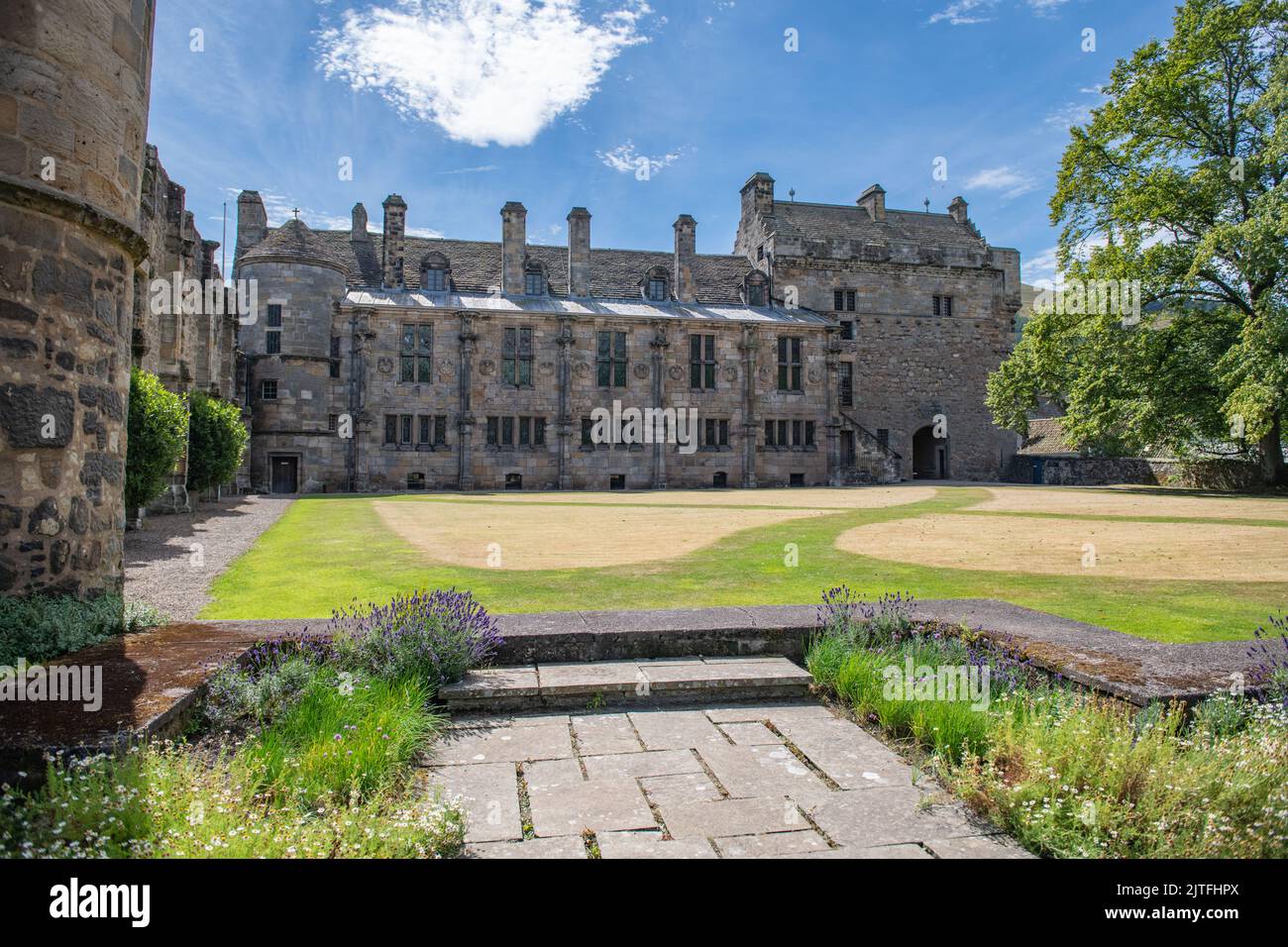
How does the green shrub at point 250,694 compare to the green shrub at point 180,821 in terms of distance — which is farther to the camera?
the green shrub at point 250,694

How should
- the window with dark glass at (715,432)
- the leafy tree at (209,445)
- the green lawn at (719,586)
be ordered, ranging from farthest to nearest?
the window with dark glass at (715,432) < the leafy tree at (209,445) < the green lawn at (719,586)

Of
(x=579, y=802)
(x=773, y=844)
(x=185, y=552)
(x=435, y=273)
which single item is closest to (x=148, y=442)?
(x=185, y=552)

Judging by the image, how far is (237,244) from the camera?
36344 millimetres

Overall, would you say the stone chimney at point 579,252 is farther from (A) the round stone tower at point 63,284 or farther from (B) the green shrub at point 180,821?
(B) the green shrub at point 180,821

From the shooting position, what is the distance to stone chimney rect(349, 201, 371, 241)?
128 feet

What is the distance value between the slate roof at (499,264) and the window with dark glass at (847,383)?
7675 mm

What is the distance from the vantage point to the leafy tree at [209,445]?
65.0ft

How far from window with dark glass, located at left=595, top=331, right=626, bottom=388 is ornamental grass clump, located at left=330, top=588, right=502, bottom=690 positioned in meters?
32.4

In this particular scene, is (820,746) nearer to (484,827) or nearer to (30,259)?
(484,827)

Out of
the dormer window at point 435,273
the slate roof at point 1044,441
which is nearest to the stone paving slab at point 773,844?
the dormer window at point 435,273

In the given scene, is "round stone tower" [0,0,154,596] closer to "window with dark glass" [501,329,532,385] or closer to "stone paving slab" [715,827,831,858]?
"stone paving slab" [715,827,831,858]

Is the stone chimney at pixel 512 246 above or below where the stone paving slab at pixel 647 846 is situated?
above

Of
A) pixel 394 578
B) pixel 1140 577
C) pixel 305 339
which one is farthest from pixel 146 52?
pixel 305 339

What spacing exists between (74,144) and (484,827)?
5.65 m
